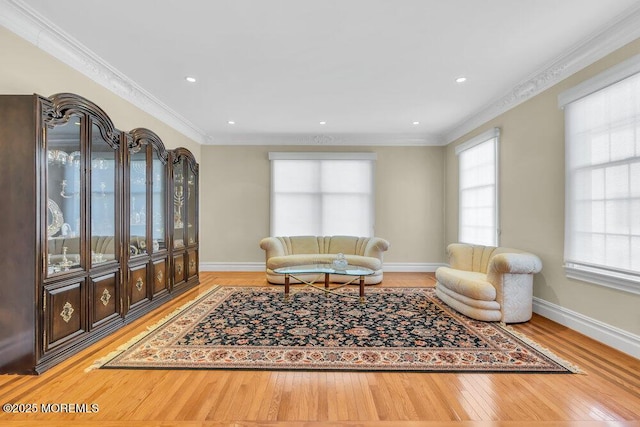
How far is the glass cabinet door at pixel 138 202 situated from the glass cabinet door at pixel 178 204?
0.70m

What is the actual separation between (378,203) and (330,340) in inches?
152

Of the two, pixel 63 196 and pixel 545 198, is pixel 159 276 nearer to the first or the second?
pixel 63 196

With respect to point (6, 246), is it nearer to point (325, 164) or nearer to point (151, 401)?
point (151, 401)

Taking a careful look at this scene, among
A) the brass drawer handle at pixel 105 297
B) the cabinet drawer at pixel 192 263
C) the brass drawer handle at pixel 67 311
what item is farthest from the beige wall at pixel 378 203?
the brass drawer handle at pixel 67 311

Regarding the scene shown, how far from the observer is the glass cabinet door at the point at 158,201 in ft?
12.6

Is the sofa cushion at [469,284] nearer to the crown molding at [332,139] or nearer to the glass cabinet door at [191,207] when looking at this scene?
the crown molding at [332,139]

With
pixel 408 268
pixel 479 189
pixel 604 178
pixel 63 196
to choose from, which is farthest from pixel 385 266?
pixel 63 196

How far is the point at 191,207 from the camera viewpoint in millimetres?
4863

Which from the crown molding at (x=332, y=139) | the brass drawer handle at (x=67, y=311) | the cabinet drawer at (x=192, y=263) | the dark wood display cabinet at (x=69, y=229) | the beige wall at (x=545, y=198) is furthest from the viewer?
the crown molding at (x=332, y=139)

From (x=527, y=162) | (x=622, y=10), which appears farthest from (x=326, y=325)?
(x=622, y=10)

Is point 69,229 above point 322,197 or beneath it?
beneath

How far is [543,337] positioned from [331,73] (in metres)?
3.61

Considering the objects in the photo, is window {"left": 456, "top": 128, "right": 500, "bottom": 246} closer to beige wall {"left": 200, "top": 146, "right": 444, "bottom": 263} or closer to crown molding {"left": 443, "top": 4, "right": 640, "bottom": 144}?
crown molding {"left": 443, "top": 4, "right": 640, "bottom": 144}

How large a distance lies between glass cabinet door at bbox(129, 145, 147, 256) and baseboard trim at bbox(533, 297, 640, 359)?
494 centimetres
